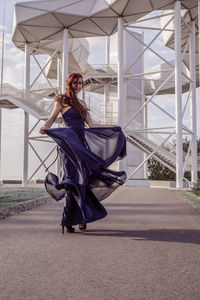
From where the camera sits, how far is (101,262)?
9.16 feet

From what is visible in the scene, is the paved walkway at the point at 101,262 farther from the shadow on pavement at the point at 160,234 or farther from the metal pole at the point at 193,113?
the metal pole at the point at 193,113

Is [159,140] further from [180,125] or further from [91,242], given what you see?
[91,242]

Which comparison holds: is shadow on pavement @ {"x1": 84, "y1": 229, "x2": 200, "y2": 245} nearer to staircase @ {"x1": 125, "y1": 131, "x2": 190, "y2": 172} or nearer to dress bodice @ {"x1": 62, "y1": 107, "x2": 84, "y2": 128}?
dress bodice @ {"x1": 62, "y1": 107, "x2": 84, "y2": 128}

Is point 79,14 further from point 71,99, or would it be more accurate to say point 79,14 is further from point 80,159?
point 80,159

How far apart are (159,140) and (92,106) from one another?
5962 millimetres

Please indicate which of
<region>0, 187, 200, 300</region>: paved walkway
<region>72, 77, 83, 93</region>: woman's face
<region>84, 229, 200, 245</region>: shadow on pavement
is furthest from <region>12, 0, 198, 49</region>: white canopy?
<region>0, 187, 200, 300</region>: paved walkway

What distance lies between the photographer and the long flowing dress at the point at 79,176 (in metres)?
4.28

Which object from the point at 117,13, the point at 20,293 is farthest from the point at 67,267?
the point at 117,13

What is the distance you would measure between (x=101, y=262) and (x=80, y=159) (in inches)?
68.8

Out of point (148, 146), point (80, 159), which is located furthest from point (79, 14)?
point (80, 159)

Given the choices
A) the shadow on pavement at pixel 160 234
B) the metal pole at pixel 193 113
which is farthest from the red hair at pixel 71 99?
the metal pole at pixel 193 113

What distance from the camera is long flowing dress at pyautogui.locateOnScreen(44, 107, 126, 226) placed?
4282 millimetres

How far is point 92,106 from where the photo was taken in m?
25.9

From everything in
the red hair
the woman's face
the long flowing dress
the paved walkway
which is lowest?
the paved walkway
